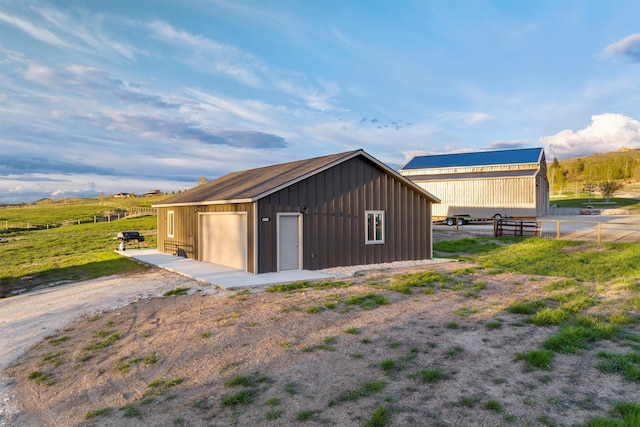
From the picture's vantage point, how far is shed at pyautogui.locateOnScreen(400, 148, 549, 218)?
108 ft

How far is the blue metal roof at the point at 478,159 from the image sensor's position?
1419 inches

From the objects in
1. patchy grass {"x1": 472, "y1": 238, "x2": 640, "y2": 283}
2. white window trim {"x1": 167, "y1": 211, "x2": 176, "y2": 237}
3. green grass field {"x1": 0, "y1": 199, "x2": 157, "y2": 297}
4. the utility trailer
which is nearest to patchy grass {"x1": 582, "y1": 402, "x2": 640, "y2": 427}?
patchy grass {"x1": 472, "y1": 238, "x2": 640, "y2": 283}

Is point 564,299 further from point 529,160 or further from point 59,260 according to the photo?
point 529,160

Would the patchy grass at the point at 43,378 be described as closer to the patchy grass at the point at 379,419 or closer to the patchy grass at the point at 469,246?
the patchy grass at the point at 379,419

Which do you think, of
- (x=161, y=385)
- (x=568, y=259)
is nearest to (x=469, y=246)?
(x=568, y=259)

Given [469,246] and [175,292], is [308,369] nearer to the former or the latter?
[175,292]

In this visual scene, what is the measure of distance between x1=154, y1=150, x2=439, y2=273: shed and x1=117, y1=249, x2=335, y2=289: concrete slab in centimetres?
41

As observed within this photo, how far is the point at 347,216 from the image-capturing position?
1453 cm

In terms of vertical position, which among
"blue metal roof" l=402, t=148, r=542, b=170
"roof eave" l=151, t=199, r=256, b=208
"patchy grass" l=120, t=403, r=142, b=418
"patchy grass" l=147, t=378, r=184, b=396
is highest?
"blue metal roof" l=402, t=148, r=542, b=170

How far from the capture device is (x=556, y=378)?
5039 mm

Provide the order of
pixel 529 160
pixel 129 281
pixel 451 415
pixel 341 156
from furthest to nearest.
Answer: pixel 529 160 < pixel 341 156 < pixel 129 281 < pixel 451 415

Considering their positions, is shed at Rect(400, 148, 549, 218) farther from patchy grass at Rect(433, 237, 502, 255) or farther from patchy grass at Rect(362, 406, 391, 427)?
patchy grass at Rect(362, 406, 391, 427)

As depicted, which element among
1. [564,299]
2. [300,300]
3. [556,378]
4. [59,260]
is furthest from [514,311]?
[59,260]

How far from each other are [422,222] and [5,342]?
1344cm
